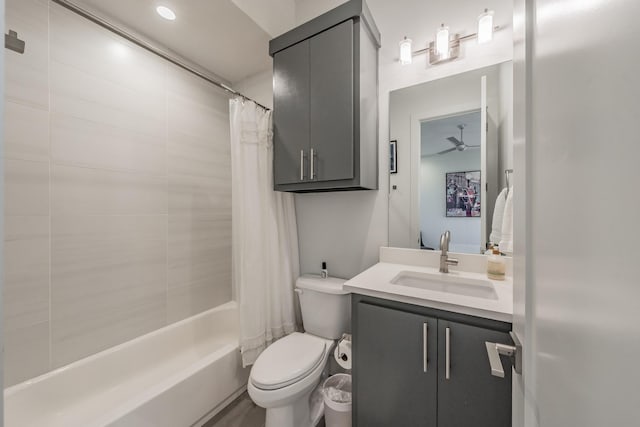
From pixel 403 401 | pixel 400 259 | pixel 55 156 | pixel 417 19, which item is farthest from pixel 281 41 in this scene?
pixel 403 401

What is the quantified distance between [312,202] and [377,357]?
1.15 m

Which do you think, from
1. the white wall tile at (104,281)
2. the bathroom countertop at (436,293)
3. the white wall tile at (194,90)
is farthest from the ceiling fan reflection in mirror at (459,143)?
the white wall tile at (104,281)

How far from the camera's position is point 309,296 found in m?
1.65

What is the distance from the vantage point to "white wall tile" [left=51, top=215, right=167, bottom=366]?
135 cm

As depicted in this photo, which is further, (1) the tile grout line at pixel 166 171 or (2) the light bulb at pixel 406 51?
(1) the tile grout line at pixel 166 171

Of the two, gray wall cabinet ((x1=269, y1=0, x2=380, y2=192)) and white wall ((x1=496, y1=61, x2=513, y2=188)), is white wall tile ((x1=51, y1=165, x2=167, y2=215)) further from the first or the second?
white wall ((x1=496, y1=61, x2=513, y2=188))

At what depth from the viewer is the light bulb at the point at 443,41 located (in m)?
1.35

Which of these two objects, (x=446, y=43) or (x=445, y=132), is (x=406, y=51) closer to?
(x=446, y=43)

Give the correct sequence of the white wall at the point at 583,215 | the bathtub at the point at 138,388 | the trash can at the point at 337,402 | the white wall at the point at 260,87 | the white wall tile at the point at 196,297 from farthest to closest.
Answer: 1. the white wall at the point at 260,87
2. the white wall tile at the point at 196,297
3. the trash can at the point at 337,402
4. the bathtub at the point at 138,388
5. the white wall at the point at 583,215

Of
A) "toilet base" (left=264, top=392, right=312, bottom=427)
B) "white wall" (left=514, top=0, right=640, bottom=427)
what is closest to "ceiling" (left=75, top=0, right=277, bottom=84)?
"white wall" (left=514, top=0, right=640, bottom=427)

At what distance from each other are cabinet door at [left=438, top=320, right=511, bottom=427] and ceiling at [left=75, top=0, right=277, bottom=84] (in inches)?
82.5

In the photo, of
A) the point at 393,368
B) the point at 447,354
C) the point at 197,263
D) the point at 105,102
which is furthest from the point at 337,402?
the point at 105,102

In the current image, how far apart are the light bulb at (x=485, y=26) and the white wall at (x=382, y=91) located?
7 centimetres

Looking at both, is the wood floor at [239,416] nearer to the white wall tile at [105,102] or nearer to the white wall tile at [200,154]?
the white wall tile at [200,154]
